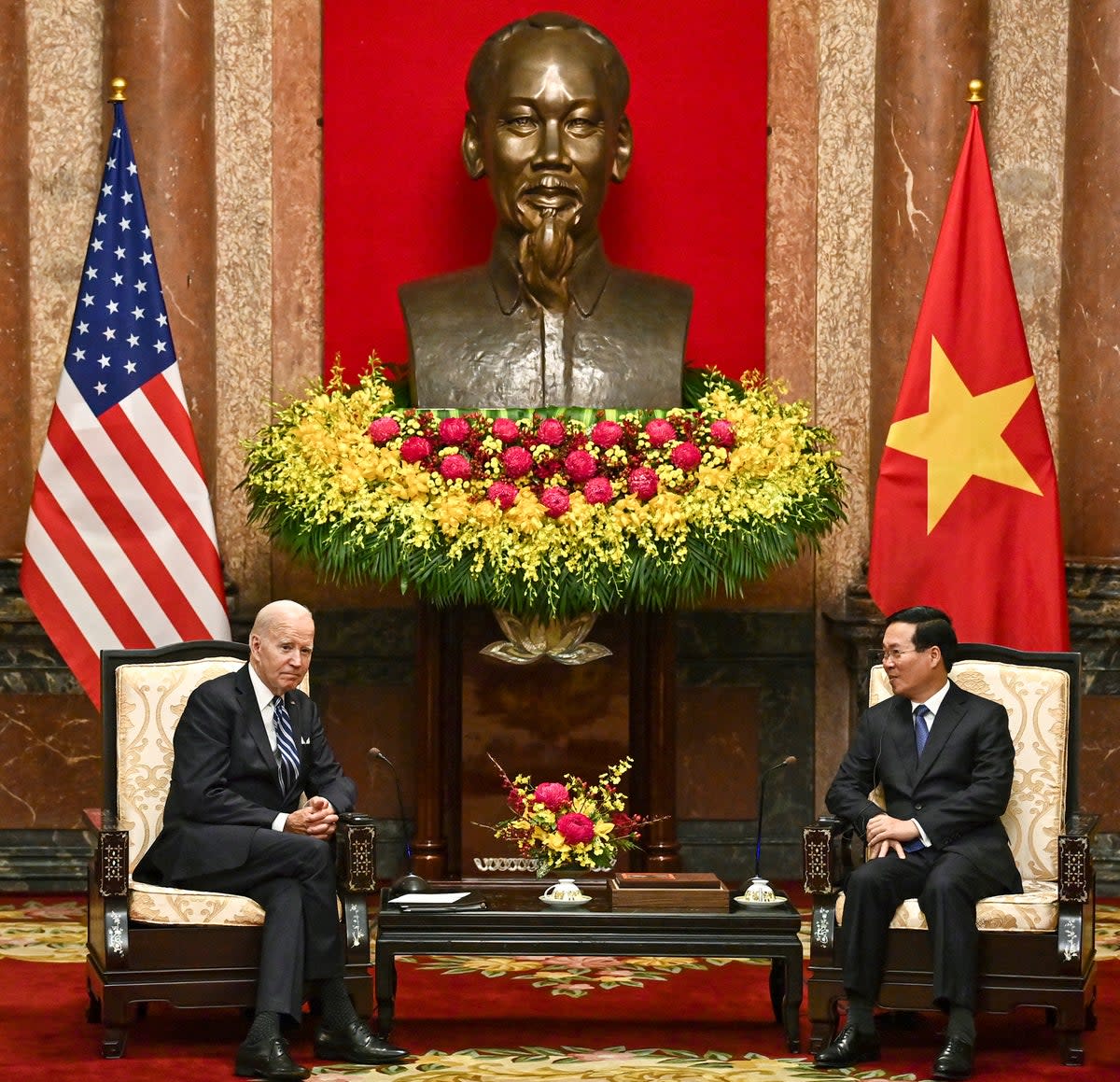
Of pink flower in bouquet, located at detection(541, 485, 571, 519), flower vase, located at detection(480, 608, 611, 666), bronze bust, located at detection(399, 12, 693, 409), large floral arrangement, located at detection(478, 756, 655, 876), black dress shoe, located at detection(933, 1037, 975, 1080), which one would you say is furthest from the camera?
bronze bust, located at detection(399, 12, 693, 409)

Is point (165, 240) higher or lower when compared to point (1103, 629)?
higher

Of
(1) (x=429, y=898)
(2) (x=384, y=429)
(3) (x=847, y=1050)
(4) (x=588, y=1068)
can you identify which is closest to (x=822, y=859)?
(3) (x=847, y=1050)

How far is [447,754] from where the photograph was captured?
809 cm

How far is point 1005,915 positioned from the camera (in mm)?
5871

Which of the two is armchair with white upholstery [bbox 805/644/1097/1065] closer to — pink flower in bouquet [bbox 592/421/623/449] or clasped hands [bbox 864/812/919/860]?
clasped hands [bbox 864/812/919/860]

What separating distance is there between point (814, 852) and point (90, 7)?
496 centimetres

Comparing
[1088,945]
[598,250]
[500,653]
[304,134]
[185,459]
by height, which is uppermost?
[304,134]

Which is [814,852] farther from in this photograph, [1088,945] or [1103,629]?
[1103,629]

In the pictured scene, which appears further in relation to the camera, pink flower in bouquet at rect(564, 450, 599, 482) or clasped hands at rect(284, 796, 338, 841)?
pink flower in bouquet at rect(564, 450, 599, 482)

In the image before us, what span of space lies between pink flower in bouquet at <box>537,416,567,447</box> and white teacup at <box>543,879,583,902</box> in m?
1.86

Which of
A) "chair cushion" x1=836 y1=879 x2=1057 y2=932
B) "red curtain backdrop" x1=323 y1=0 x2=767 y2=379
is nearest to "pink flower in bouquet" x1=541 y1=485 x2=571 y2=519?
"red curtain backdrop" x1=323 y1=0 x2=767 y2=379

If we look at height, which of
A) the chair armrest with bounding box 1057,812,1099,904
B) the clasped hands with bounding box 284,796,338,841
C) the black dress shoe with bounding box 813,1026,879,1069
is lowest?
the black dress shoe with bounding box 813,1026,879,1069

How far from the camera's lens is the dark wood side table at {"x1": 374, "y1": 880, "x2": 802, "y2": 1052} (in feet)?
19.5

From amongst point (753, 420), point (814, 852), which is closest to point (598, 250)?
point (753, 420)
